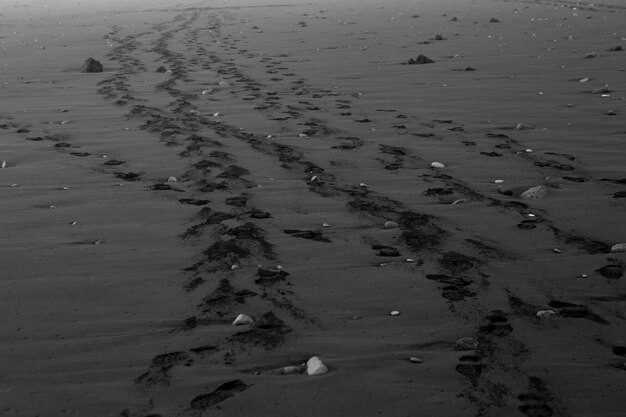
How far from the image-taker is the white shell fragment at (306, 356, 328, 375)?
2889 mm

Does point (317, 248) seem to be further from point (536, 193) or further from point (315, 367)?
point (536, 193)

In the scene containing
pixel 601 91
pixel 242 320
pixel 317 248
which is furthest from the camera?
pixel 601 91

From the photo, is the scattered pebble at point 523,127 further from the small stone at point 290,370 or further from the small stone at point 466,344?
the small stone at point 290,370

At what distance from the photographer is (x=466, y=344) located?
309 cm

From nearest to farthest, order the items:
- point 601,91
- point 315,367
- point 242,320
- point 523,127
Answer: point 315,367 < point 242,320 < point 523,127 < point 601,91

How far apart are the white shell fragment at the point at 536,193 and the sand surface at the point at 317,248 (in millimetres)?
63

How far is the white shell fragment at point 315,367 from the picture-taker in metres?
2.89

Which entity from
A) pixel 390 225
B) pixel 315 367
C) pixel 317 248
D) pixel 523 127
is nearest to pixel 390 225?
pixel 390 225

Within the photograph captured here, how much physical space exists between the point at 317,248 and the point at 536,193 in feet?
5.35

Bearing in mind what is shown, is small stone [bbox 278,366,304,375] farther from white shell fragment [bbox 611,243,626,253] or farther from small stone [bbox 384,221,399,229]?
white shell fragment [bbox 611,243,626,253]

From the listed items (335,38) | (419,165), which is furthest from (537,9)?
(419,165)

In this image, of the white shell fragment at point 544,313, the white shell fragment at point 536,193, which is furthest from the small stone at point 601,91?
the white shell fragment at point 544,313

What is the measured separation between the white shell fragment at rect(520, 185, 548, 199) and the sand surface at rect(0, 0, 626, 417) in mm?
63

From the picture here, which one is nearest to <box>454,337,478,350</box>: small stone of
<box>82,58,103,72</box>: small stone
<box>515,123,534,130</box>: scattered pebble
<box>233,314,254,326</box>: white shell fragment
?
<box>233,314,254,326</box>: white shell fragment
